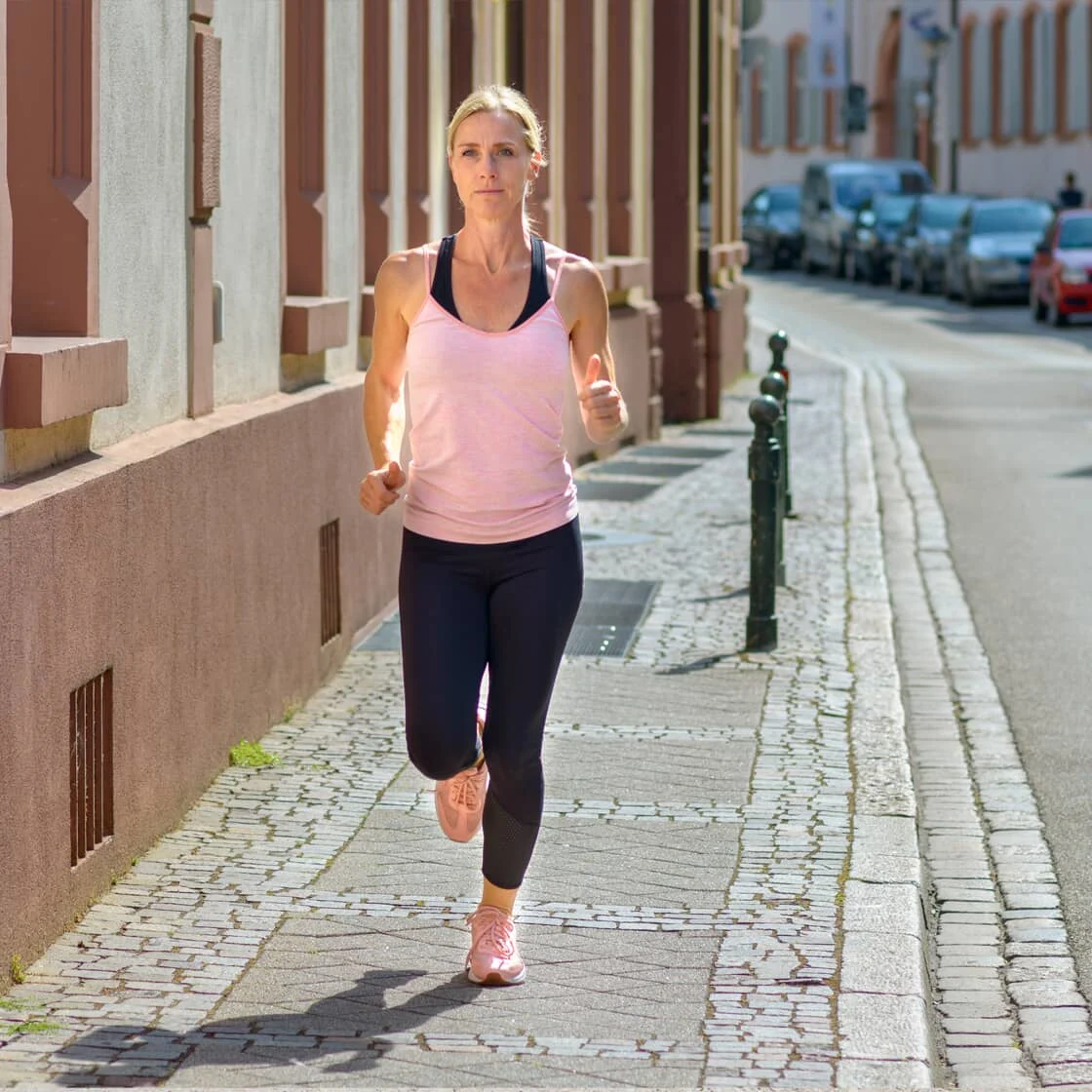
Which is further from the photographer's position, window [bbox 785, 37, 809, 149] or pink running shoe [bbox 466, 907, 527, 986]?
window [bbox 785, 37, 809, 149]

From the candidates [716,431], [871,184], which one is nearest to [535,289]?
[716,431]

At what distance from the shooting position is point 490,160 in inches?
213

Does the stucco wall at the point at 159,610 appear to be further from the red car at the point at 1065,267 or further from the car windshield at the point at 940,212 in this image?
the car windshield at the point at 940,212

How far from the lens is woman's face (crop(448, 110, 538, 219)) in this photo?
17.7ft

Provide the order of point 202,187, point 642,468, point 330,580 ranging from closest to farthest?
point 202,187 → point 330,580 → point 642,468

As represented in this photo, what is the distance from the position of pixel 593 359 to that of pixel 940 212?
4220cm

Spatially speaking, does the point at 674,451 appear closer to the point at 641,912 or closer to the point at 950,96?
the point at 641,912

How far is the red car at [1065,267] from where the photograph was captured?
35938mm

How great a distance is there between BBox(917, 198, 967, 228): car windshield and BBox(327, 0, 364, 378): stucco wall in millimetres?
36087

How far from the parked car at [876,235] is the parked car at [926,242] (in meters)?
1.03

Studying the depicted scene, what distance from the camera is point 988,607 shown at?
12.2m

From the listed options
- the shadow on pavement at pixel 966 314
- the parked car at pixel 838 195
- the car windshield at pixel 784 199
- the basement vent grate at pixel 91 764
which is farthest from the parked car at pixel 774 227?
the basement vent grate at pixel 91 764

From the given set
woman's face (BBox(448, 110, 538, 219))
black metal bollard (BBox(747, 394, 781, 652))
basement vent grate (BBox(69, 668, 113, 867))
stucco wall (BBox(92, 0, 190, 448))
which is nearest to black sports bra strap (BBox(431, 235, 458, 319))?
woman's face (BBox(448, 110, 538, 219))

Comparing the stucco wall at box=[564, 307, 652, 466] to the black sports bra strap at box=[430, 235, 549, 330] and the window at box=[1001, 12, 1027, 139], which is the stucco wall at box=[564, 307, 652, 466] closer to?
the black sports bra strap at box=[430, 235, 549, 330]
